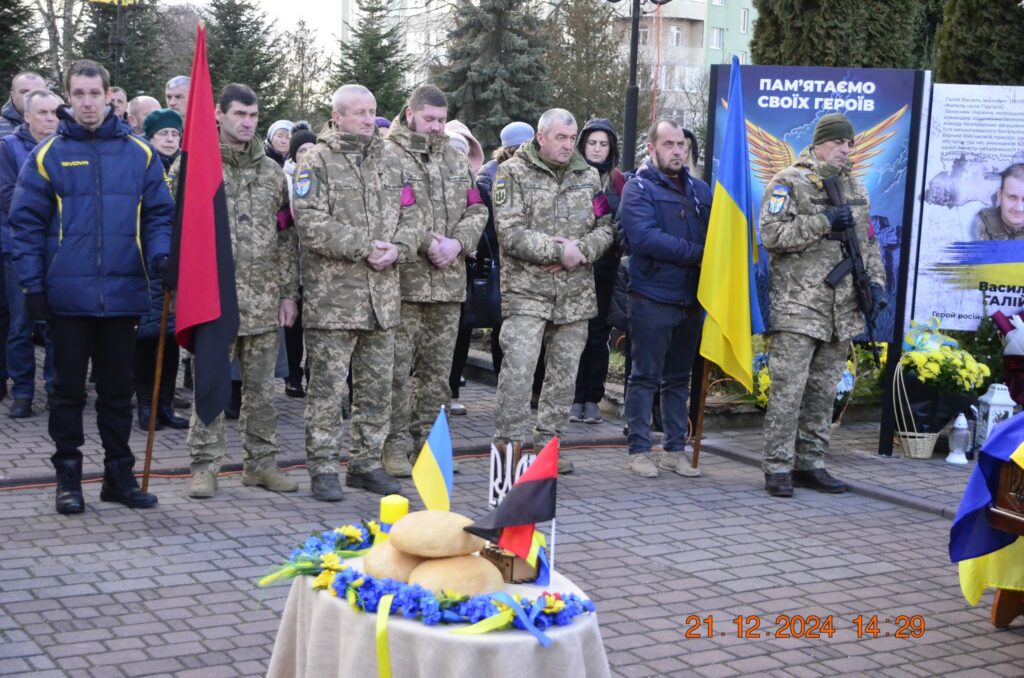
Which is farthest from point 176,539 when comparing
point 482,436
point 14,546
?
point 482,436

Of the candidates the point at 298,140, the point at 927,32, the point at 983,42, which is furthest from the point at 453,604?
the point at 927,32

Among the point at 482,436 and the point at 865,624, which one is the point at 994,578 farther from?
the point at 482,436

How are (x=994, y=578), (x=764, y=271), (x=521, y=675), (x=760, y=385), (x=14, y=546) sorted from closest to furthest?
1. (x=521, y=675)
2. (x=994, y=578)
3. (x=14, y=546)
4. (x=764, y=271)
5. (x=760, y=385)

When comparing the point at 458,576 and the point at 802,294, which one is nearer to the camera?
the point at 458,576

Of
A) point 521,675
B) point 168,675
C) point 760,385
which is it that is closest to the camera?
point 521,675

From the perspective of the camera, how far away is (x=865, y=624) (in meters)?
5.68

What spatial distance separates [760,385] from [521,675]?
682cm

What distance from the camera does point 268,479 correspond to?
756 cm

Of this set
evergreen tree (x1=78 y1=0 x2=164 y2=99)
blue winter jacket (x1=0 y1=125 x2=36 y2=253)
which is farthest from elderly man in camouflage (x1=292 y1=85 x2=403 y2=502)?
evergreen tree (x1=78 y1=0 x2=164 y2=99)

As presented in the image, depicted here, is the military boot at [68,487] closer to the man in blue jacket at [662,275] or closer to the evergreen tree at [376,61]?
the man in blue jacket at [662,275]

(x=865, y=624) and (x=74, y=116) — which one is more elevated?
(x=74, y=116)

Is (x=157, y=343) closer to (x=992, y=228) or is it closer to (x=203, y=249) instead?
(x=203, y=249)

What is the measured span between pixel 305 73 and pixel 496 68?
10.2m
